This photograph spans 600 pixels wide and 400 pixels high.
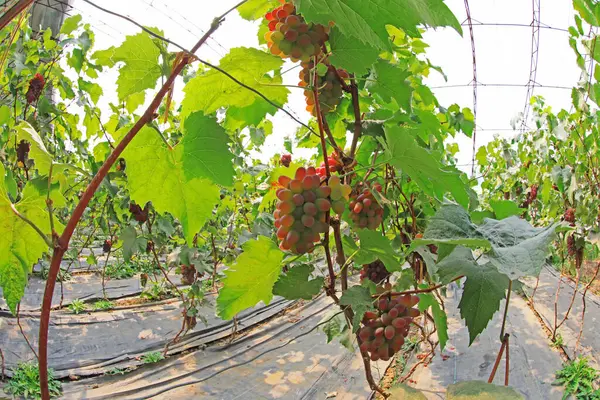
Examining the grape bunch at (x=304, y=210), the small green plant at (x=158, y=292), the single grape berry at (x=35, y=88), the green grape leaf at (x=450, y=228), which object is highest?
the single grape berry at (x=35, y=88)

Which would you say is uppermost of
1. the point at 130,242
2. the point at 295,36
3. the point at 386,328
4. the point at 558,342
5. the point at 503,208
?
the point at 130,242

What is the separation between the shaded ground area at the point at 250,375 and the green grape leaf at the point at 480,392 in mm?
2585

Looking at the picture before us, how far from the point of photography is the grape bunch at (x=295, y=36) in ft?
2.27

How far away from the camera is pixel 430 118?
1271mm

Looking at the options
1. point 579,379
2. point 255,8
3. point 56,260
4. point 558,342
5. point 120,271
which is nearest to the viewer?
point 56,260

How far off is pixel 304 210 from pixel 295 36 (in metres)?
0.27

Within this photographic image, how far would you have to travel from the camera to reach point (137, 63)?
786 millimetres

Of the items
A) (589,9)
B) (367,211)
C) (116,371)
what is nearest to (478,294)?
(367,211)

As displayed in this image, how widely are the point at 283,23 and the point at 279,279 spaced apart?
443mm

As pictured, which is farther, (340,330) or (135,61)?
(340,330)

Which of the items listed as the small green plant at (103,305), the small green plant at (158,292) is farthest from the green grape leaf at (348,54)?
the small green plant at (158,292)

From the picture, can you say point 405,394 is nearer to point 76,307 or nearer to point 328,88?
point 328,88

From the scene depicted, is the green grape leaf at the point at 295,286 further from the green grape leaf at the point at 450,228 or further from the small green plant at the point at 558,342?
the small green plant at the point at 558,342

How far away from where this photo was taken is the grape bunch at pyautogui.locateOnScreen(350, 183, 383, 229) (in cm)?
92
